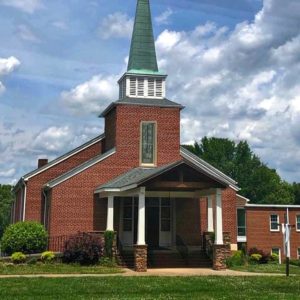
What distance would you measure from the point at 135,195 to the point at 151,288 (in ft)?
33.4

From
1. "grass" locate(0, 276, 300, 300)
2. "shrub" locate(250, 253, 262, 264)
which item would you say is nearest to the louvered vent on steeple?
"shrub" locate(250, 253, 262, 264)

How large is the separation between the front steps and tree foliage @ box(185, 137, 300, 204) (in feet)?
194

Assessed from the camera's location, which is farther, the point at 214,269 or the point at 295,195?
the point at 295,195

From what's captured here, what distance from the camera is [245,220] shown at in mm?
47812

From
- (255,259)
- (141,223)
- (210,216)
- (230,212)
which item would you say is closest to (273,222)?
(230,212)

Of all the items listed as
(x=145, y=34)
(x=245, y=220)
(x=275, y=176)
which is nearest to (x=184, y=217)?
(x=145, y=34)

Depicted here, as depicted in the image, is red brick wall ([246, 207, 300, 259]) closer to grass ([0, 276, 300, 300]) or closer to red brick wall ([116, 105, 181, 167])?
red brick wall ([116, 105, 181, 167])

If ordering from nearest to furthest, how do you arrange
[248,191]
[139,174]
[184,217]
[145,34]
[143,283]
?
[143,283] → [139,174] → [184,217] → [145,34] → [248,191]

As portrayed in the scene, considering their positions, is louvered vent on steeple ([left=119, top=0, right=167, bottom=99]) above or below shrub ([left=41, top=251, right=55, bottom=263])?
above

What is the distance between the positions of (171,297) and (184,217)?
15.4 metres

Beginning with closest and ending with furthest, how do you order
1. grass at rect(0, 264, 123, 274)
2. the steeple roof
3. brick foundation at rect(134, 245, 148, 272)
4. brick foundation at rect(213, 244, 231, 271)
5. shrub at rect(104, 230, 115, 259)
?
grass at rect(0, 264, 123, 274), brick foundation at rect(134, 245, 148, 272), brick foundation at rect(213, 244, 231, 271), shrub at rect(104, 230, 115, 259), the steeple roof

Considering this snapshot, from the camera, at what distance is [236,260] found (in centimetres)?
2664

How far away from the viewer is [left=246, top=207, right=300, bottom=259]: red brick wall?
46531 millimetres

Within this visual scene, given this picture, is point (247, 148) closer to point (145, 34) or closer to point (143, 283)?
point (145, 34)
